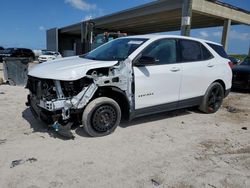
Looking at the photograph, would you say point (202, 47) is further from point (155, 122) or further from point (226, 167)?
point (226, 167)

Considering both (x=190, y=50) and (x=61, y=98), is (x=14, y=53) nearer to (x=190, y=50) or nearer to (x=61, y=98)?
(x=190, y=50)

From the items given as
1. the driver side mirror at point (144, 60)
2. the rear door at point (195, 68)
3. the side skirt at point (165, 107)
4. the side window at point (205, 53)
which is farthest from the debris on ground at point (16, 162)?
the side window at point (205, 53)

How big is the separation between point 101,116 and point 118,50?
4.69ft

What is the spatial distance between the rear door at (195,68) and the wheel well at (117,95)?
143 centimetres

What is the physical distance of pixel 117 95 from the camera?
466 cm

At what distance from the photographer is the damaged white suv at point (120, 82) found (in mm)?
4156

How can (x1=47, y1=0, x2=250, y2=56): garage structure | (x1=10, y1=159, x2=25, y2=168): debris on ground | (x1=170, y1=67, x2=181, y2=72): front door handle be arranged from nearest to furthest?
(x1=10, y1=159, x2=25, y2=168): debris on ground < (x1=170, y1=67, x2=181, y2=72): front door handle < (x1=47, y1=0, x2=250, y2=56): garage structure

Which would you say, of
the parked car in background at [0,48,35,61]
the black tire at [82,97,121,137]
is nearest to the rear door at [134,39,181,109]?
the black tire at [82,97,121,137]

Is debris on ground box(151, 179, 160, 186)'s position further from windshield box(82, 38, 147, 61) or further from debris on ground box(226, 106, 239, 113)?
debris on ground box(226, 106, 239, 113)

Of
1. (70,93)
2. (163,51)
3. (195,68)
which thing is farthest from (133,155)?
(195,68)

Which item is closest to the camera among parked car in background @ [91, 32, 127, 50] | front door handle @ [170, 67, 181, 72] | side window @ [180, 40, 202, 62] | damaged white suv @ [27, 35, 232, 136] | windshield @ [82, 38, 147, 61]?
damaged white suv @ [27, 35, 232, 136]

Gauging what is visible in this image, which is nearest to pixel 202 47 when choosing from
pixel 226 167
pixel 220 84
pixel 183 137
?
pixel 220 84

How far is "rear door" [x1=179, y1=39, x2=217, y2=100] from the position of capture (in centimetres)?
539

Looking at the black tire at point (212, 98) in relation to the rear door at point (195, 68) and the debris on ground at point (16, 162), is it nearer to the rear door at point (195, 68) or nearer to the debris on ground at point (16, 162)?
the rear door at point (195, 68)
